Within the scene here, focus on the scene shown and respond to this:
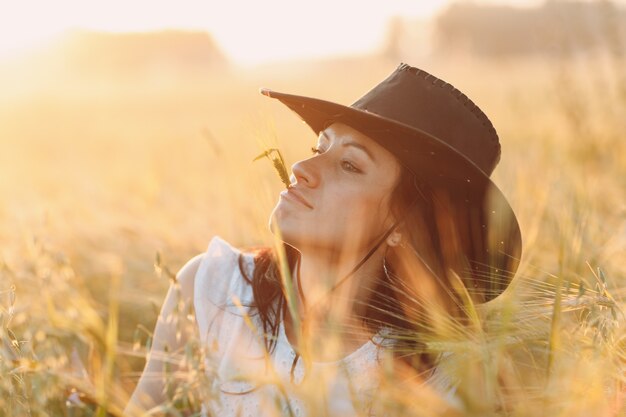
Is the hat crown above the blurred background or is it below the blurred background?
above

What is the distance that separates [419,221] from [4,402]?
3.33 feet

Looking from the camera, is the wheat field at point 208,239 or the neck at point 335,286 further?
the neck at point 335,286

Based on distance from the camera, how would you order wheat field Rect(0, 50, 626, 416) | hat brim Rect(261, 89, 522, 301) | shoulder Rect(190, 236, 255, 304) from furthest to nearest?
shoulder Rect(190, 236, 255, 304)
hat brim Rect(261, 89, 522, 301)
wheat field Rect(0, 50, 626, 416)

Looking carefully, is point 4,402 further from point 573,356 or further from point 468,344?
point 573,356

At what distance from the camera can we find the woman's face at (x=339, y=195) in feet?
5.49

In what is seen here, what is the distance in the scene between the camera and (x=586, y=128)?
499 cm

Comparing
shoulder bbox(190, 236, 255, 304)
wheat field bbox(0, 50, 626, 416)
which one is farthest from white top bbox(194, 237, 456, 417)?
wheat field bbox(0, 50, 626, 416)

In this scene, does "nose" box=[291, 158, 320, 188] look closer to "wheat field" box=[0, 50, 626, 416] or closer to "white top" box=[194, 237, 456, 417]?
"wheat field" box=[0, 50, 626, 416]

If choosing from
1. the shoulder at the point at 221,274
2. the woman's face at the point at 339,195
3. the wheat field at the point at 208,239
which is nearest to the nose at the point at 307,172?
the woman's face at the point at 339,195

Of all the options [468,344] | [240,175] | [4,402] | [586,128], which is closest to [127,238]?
[240,175]

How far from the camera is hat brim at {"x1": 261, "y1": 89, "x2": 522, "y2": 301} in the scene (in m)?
1.61

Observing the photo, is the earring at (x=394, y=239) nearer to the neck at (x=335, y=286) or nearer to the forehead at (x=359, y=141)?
the neck at (x=335, y=286)

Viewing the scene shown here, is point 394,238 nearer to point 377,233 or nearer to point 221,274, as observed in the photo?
point 377,233

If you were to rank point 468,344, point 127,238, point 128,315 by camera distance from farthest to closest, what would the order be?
point 127,238
point 128,315
point 468,344
